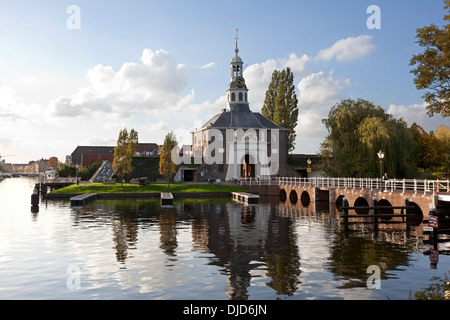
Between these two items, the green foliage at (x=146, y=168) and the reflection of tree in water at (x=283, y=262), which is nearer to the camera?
the reflection of tree in water at (x=283, y=262)

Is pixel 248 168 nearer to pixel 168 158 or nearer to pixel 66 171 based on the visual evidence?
pixel 168 158

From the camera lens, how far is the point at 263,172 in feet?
256

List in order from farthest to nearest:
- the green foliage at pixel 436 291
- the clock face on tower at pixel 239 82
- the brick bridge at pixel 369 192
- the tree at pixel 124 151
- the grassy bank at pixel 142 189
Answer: the clock face on tower at pixel 239 82
the tree at pixel 124 151
the grassy bank at pixel 142 189
the brick bridge at pixel 369 192
the green foliage at pixel 436 291

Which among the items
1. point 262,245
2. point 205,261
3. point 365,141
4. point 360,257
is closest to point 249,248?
point 262,245

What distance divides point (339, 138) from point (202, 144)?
34.0 meters

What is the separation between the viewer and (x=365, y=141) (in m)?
50.7

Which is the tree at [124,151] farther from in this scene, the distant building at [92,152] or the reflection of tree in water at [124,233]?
the distant building at [92,152]

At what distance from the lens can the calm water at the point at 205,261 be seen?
13539mm

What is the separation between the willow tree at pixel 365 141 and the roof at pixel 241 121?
876 inches

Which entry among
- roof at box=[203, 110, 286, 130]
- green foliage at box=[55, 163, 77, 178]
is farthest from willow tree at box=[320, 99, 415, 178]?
green foliage at box=[55, 163, 77, 178]

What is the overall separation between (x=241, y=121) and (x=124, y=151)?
23.7m

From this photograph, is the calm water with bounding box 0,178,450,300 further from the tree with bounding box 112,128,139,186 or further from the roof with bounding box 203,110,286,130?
the roof with bounding box 203,110,286,130

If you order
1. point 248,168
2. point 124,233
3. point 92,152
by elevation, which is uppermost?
point 92,152

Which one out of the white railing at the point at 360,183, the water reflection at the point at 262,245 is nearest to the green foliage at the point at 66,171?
the white railing at the point at 360,183
